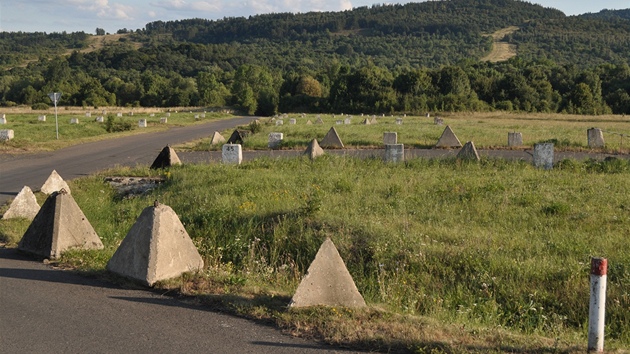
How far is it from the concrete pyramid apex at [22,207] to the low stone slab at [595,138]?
1979 cm

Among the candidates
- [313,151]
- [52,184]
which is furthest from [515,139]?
[52,184]

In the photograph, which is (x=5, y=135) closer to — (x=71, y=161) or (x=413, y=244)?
(x=71, y=161)

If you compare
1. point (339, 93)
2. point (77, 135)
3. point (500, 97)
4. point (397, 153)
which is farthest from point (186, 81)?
point (397, 153)

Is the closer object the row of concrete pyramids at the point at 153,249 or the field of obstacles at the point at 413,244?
the field of obstacles at the point at 413,244

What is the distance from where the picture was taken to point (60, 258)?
27.9 feet

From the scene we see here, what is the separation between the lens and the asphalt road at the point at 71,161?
17219mm

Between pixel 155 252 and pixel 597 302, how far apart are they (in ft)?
15.8

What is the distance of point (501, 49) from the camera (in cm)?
17375

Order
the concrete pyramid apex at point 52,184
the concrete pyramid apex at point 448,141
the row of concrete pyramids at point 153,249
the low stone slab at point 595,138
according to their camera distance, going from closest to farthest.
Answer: the row of concrete pyramids at point 153,249 < the concrete pyramid apex at point 52,184 < the low stone slab at point 595,138 < the concrete pyramid apex at point 448,141

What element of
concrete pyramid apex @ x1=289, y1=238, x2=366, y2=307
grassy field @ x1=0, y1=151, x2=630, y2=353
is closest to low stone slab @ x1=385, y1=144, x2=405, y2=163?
grassy field @ x1=0, y1=151, x2=630, y2=353

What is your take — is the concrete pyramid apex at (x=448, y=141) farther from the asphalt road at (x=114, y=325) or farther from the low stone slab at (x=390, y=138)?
the asphalt road at (x=114, y=325)

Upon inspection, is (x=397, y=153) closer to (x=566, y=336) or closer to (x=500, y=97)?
(x=566, y=336)

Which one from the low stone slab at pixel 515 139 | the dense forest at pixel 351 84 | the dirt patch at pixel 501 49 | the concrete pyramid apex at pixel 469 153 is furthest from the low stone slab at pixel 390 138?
the dirt patch at pixel 501 49

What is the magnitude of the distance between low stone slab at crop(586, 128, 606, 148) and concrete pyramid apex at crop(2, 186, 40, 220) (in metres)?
19.8
